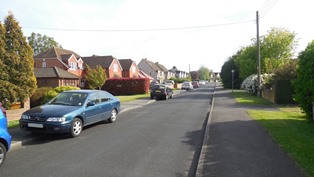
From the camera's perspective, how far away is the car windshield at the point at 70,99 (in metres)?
10.2

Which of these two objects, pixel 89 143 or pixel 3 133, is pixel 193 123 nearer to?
pixel 89 143

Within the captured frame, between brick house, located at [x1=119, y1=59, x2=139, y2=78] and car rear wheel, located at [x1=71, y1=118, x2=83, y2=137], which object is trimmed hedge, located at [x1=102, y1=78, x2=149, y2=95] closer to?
brick house, located at [x1=119, y1=59, x2=139, y2=78]

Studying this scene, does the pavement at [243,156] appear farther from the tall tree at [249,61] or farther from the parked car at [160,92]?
the tall tree at [249,61]

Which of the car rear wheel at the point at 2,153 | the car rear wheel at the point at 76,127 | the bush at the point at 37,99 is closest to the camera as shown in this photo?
the car rear wheel at the point at 2,153

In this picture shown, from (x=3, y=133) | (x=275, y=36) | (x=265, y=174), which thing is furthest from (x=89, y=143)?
(x=275, y=36)

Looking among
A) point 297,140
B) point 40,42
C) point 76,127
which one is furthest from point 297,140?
point 40,42

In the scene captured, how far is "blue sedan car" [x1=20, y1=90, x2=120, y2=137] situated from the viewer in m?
8.73

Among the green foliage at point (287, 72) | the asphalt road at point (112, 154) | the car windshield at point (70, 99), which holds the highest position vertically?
the green foliage at point (287, 72)

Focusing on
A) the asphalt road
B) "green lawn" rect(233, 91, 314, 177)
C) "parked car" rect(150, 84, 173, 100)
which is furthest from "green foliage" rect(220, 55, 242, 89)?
the asphalt road

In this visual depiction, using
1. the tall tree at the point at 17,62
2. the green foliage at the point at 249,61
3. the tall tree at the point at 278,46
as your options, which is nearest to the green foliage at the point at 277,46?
the tall tree at the point at 278,46

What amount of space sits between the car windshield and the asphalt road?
1081 mm

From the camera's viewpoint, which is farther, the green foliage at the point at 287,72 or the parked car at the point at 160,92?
the parked car at the point at 160,92

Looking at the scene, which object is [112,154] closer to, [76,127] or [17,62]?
[76,127]

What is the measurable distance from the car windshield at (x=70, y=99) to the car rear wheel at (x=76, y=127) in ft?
2.46
